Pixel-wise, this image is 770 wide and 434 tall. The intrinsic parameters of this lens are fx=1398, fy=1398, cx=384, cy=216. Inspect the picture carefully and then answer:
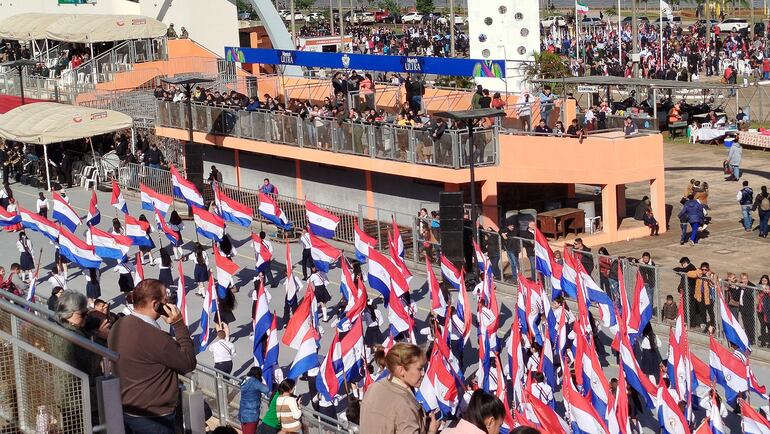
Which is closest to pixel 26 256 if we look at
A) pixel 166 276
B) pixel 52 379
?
pixel 166 276

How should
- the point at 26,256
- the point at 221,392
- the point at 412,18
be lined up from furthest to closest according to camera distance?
1. the point at 412,18
2. the point at 26,256
3. the point at 221,392

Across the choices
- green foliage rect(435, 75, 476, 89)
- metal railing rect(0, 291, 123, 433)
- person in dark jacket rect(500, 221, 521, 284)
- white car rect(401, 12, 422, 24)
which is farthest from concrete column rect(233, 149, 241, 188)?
white car rect(401, 12, 422, 24)

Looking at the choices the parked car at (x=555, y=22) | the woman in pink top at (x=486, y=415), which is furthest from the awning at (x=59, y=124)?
the parked car at (x=555, y=22)

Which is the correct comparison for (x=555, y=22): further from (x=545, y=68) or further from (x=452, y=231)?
(x=452, y=231)

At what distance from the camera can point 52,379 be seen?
8.98m

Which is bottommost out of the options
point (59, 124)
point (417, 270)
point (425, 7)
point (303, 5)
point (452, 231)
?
point (417, 270)

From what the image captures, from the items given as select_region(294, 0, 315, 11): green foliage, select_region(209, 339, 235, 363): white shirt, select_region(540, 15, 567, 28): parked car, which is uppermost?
select_region(294, 0, 315, 11): green foliage

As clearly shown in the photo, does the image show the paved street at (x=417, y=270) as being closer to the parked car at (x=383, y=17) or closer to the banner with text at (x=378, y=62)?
the banner with text at (x=378, y=62)

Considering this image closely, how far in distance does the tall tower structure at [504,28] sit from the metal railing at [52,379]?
126 feet

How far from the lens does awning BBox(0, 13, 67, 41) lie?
57.9m

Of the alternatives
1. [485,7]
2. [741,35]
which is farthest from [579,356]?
[741,35]

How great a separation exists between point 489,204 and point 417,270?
10.7 ft

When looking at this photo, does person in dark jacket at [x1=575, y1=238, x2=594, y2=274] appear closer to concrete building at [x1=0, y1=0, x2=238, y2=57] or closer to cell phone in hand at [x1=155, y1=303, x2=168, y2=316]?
cell phone in hand at [x1=155, y1=303, x2=168, y2=316]

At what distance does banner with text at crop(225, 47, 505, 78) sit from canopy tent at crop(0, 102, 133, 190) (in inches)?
239
